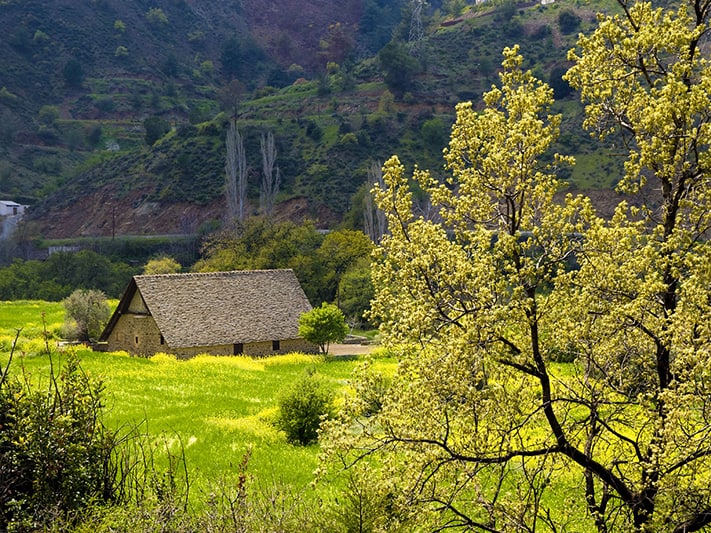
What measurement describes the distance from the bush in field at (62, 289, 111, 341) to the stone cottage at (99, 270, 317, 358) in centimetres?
255

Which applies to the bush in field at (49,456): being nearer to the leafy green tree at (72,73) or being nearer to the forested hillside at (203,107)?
the forested hillside at (203,107)

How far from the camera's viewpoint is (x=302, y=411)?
17422mm

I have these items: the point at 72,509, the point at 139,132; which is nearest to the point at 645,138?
the point at 72,509

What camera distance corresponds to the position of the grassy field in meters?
14.8

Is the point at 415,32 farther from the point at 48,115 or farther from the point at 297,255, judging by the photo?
the point at 297,255

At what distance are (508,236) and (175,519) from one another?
5.50 m

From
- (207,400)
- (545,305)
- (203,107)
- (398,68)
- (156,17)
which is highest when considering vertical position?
(156,17)

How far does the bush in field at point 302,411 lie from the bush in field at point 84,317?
26.1 meters

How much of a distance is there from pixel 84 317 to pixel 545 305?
36704mm

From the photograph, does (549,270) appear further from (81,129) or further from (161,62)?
(161,62)

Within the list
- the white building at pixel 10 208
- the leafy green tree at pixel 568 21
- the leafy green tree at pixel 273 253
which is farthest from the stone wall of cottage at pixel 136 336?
the leafy green tree at pixel 568 21

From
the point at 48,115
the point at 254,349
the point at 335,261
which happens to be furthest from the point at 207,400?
the point at 48,115

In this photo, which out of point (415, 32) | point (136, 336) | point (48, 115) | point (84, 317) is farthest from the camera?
point (415, 32)

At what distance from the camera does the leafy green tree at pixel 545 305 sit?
770 cm
